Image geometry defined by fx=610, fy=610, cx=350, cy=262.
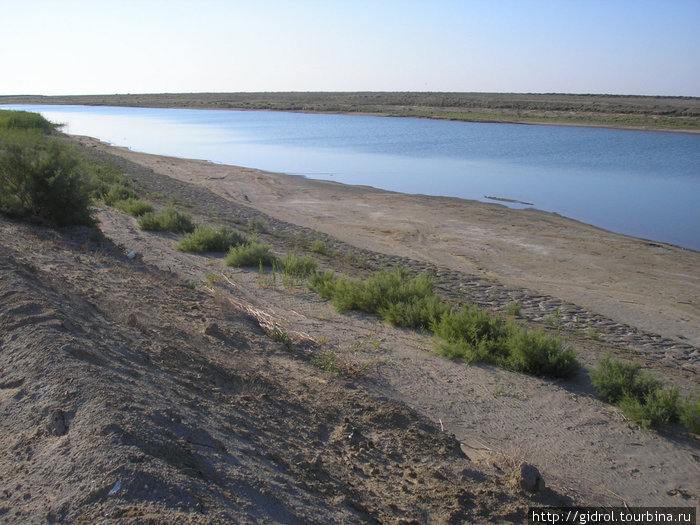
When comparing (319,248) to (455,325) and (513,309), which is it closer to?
(513,309)

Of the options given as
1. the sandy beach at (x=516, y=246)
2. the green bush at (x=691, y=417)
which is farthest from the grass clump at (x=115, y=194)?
the green bush at (x=691, y=417)

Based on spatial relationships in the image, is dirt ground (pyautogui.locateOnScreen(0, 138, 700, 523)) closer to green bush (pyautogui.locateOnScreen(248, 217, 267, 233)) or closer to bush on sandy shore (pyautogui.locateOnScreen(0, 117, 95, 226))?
bush on sandy shore (pyautogui.locateOnScreen(0, 117, 95, 226))

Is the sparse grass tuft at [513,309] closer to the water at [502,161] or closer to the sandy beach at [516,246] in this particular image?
the sandy beach at [516,246]

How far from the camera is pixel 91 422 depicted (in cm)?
350

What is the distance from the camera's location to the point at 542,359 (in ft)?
23.1

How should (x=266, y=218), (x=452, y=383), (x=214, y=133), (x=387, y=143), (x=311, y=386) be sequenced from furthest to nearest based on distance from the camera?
(x=214, y=133), (x=387, y=143), (x=266, y=218), (x=452, y=383), (x=311, y=386)

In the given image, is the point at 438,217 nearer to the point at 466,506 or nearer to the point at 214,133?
the point at 466,506

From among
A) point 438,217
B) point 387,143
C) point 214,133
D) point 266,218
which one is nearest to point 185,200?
point 266,218

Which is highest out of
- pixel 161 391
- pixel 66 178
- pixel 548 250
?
pixel 66 178

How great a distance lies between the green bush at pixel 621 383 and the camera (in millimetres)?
6414

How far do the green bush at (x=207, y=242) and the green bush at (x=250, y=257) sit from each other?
0.78 metres

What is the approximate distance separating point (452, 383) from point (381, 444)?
206 cm

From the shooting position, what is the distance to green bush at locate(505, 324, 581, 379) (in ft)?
23.0

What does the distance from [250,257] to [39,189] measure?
3.75 m
